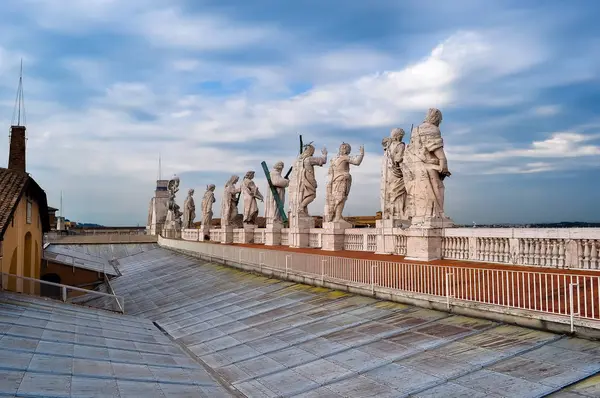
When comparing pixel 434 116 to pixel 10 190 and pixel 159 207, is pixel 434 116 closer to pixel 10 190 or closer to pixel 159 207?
pixel 10 190

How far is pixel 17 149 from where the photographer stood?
25875mm

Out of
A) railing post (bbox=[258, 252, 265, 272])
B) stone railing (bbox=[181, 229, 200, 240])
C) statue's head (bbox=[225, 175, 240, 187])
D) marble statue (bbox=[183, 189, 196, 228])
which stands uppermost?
statue's head (bbox=[225, 175, 240, 187])

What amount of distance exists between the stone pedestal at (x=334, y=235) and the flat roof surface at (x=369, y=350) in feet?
23.7

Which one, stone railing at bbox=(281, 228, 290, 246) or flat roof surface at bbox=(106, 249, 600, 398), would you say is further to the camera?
stone railing at bbox=(281, 228, 290, 246)

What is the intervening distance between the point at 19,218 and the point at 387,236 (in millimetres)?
13788

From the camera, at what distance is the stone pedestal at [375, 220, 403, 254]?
17.5 metres

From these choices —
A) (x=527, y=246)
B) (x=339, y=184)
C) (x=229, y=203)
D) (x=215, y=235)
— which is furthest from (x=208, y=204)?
(x=527, y=246)

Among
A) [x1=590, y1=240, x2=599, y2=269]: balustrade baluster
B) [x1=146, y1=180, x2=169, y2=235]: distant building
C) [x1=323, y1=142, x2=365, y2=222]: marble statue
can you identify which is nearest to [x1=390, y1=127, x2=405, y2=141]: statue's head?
[x1=323, y1=142, x2=365, y2=222]: marble statue

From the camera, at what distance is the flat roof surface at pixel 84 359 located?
592cm

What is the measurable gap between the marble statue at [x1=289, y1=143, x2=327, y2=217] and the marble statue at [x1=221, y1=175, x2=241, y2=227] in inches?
405

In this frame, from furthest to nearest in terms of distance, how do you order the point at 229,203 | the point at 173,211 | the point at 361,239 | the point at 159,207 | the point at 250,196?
the point at 159,207, the point at 173,211, the point at 229,203, the point at 250,196, the point at 361,239

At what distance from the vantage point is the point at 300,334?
9.59 metres

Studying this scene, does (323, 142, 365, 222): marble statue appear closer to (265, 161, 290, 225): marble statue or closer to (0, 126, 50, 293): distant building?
(265, 161, 290, 225): marble statue

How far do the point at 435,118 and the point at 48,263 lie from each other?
2369 centimetres
